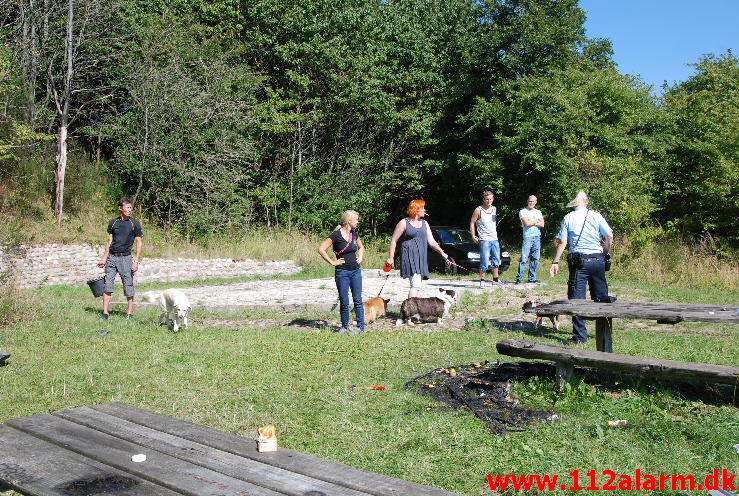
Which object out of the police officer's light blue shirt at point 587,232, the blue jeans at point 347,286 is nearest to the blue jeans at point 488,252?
the police officer's light blue shirt at point 587,232

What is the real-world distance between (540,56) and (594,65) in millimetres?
4067

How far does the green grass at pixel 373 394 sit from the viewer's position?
455 centimetres

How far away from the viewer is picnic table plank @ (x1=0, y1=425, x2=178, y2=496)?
2697 mm

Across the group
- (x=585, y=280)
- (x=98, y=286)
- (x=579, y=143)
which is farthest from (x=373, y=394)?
(x=579, y=143)

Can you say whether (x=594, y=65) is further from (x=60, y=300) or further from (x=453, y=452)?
(x=453, y=452)

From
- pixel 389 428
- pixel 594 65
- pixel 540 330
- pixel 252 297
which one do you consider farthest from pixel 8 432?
pixel 594 65

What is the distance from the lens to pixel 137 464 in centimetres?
297

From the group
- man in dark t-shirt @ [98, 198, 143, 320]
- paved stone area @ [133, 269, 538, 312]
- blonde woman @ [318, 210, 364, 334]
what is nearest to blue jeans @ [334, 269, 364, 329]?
blonde woman @ [318, 210, 364, 334]

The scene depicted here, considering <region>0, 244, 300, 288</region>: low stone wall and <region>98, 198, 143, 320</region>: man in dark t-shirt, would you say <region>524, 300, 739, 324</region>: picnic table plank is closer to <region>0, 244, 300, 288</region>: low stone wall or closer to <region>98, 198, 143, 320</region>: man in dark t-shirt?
Answer: <region>98, 198, 143, 320</region>: man in dark t-shirt

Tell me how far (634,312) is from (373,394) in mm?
2710

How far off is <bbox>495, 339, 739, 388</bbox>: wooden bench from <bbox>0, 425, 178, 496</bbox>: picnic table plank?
3.81 metres

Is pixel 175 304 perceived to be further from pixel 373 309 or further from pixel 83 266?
pixel 83 266

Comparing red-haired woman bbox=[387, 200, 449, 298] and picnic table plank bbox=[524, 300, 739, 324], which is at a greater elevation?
red-haired woman bbox=[387, 200, 449, 298]

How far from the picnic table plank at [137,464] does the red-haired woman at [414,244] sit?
7087 millimetres
